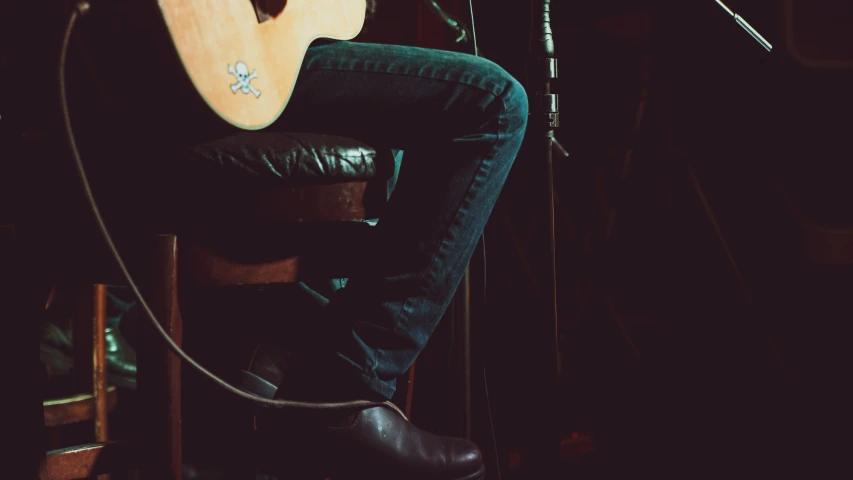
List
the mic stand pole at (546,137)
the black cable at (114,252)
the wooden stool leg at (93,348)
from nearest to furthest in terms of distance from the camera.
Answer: the black cable at (114,252)
the mic stand pole at (546,137)
the wooden stool leg at (93,348)

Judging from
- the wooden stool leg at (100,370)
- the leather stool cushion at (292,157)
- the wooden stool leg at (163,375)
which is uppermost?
the leather stool cushion at (292,157)

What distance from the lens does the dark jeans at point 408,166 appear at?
833mm

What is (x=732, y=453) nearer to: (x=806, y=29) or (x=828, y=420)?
(x=828, y=420)

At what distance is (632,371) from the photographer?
6.09 feet

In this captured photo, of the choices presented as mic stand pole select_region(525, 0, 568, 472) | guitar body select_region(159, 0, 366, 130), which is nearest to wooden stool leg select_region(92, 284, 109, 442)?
guitar body select_region(159, 0, 366, 130)

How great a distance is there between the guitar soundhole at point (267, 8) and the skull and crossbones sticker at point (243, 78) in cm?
7

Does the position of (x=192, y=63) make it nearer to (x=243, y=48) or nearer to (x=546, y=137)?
(x=243, y=48)

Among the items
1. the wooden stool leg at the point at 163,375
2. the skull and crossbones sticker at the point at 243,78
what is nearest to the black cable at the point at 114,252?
the wooden stool leg at the point at 163,375

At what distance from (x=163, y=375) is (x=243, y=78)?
34cm

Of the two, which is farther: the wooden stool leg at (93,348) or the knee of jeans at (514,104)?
the wooden stool leg at (93,348)

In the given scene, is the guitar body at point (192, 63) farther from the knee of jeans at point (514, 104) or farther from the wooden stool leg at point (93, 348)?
the wooden stool leg at point (93, 348)

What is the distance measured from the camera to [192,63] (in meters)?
0.69

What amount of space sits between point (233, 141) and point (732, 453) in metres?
1.08

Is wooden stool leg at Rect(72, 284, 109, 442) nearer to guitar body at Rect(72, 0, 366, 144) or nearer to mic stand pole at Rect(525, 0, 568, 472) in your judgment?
guitar body at Rect(72, 0, 366, 144)
